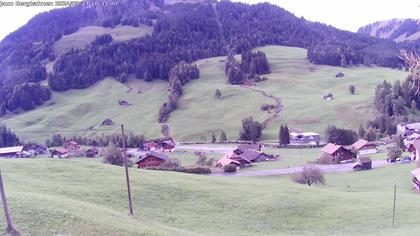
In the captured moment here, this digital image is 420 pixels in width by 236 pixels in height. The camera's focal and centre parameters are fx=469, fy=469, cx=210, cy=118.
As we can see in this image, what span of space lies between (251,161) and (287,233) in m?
61.6

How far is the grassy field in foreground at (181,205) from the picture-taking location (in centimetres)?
3136

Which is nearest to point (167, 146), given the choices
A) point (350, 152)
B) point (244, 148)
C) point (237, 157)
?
point (244, 148)

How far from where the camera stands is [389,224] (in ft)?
137

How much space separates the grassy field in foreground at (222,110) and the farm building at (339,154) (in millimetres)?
31692

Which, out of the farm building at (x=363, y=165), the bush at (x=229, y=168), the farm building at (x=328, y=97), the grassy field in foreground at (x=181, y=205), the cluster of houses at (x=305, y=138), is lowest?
the cluster of houses at (x=305, y=138)

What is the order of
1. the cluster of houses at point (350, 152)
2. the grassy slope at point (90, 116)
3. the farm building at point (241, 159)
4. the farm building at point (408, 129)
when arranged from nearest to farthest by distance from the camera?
the cluster of houses at point (350, 152) < the farm building at point (241, 159) < the farm building at point (408, 129) < the grassy slope at point (90, 116)

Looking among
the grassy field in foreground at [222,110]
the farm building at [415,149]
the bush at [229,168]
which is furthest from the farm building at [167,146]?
the farm building at [415,149]

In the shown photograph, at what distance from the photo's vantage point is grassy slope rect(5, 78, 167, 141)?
16562 centimetres

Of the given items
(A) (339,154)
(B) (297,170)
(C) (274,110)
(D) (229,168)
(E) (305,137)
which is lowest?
(E) (305,137)

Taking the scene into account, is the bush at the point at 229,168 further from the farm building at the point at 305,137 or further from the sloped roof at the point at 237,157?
the farm building at the point at 305,137

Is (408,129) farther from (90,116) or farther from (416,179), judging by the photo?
(90,116)

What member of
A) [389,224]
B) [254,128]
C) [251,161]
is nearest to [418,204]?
[389,224]

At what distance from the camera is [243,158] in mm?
99500

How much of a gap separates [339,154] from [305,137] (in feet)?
92.1
